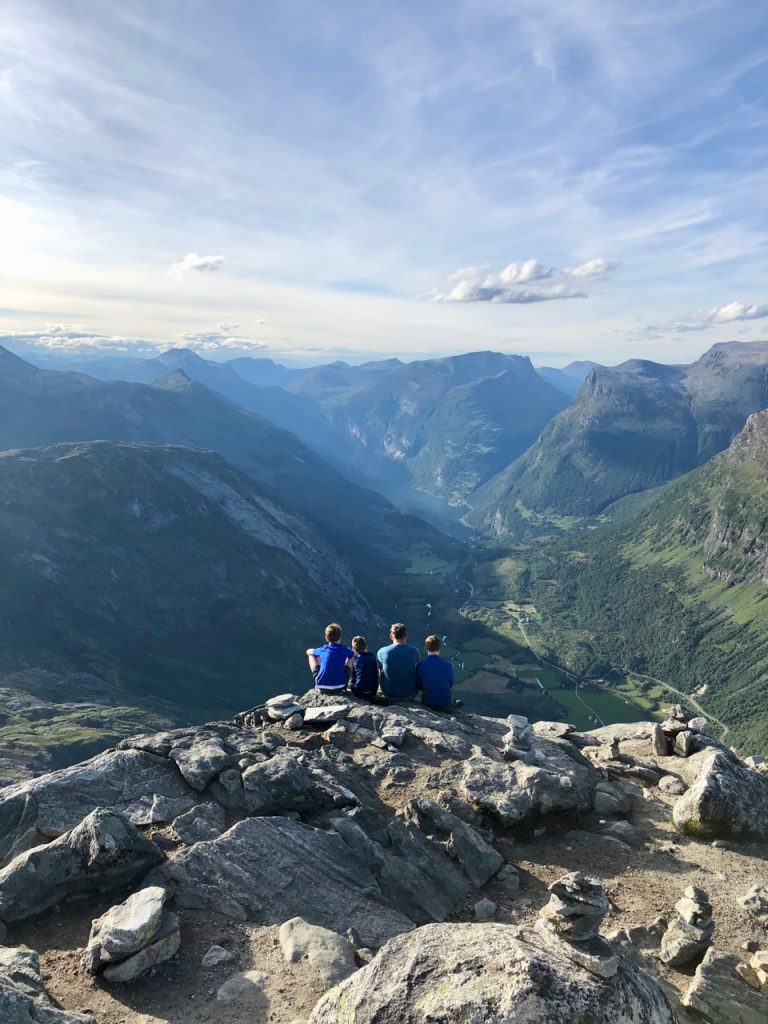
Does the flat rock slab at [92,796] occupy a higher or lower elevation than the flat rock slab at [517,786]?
higher

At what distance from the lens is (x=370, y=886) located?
667 inches

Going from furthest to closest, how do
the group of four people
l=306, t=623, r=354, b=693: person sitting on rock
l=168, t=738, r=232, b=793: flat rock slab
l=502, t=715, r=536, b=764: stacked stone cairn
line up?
l=306, t=623, r=354, b=693: person sitting on rock, the group of four people, l=502, t=715, r=536, b=764: stacked stone cairn, l=168, t=738, r=232, b=793: flat rock slab

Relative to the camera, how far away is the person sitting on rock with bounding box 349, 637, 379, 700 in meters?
28.8

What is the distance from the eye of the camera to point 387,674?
94.0 feet

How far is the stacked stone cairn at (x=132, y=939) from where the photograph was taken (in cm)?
1285

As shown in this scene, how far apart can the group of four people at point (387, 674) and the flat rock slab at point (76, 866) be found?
13.5 meters

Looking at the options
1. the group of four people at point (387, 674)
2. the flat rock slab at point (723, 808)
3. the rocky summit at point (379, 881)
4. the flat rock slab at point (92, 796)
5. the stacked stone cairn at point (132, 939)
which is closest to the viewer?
the rocky summit at point (379, 881)

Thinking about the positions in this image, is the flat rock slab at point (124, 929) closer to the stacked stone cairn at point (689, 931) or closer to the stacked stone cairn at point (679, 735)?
the stacked stone cairn at point (689, 931)

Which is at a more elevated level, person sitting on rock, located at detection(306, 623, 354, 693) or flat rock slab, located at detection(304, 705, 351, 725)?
person sitting on rock, located at detection(306, 623, 354, 693)

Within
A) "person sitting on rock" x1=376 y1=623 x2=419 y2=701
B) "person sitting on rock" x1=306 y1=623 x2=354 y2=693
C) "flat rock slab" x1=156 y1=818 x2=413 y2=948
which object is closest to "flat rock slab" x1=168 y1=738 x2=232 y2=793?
"flat rock slab" x1=156 y1=818 x2=413 y2=948

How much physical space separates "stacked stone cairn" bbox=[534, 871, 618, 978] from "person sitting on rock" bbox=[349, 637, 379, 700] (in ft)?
54.4

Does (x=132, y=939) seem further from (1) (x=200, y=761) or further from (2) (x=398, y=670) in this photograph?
(2) (x=398, y=670)

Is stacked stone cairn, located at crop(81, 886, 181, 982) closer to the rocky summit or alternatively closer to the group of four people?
the rocky summit

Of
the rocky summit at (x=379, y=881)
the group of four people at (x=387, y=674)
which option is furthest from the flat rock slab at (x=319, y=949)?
the group of four people at (x=387, y=674)
